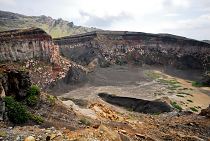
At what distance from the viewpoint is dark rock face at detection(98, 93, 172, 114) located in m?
44.4

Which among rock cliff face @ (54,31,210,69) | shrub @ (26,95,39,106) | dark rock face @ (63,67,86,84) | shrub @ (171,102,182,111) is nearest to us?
shrub @ (26,95,39,106)

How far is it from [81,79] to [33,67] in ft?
33.9

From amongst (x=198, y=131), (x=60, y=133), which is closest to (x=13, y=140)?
(x=60, y=133)

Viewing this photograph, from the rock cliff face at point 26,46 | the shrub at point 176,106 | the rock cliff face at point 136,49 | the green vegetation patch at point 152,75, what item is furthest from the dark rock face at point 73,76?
the rock cliff face at point 136,49

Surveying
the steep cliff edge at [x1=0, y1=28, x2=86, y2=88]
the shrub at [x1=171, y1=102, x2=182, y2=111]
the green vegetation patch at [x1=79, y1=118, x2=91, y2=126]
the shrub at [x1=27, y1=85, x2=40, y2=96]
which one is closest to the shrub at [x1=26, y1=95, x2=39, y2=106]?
the shrub at [x1=27, y1=85, x2=40, y2=96]

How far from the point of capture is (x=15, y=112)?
21797 millimetres

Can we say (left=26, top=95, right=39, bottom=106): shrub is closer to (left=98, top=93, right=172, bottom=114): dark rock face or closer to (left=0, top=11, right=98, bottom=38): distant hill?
(left=98, top=93, right=172, bottom=114): dark rock face

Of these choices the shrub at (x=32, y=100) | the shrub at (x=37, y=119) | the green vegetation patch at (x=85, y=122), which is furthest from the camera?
the green vegetation patch at (x=85, y=122)

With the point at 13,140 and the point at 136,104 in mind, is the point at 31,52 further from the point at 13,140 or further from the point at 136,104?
the point at 13,140

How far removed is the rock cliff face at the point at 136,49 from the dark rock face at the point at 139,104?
34822mm

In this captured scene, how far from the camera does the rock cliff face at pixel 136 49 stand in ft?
283

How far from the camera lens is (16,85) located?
A: 78.2 ft

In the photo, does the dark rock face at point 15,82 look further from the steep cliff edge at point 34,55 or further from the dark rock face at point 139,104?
the steep cliff edge at point 34,55

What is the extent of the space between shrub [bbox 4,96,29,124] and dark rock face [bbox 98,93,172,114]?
2451 centimetres
